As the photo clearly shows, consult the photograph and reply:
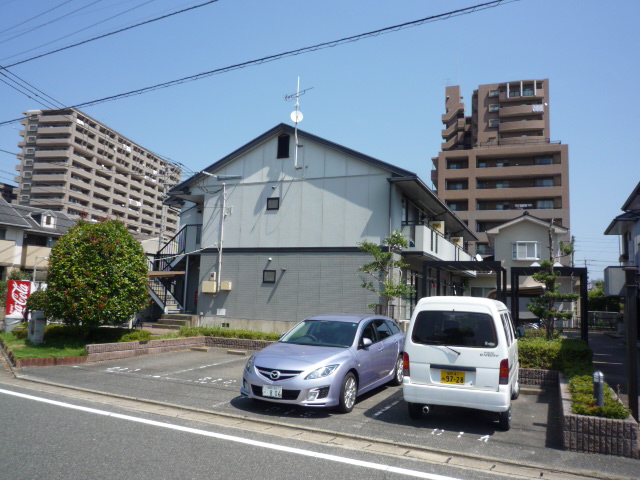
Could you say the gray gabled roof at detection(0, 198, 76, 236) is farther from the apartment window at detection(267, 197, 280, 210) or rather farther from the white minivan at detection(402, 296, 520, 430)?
the white minivan at detection(402, 296, 520, 430)

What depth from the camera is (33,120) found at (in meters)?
66.0

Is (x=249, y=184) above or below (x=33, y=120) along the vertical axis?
below

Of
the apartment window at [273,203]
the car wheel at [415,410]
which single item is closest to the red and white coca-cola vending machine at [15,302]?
the apartment window at [273,203]

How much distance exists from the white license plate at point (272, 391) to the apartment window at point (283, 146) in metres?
13.4

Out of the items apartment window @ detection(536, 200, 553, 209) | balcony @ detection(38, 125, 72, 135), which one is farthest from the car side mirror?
balcony @ detection(38, 125, 72, 135)

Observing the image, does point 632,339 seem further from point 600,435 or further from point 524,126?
point 524,126

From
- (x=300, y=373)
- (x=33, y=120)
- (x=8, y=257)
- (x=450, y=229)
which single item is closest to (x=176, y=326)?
(x=300, y=373)

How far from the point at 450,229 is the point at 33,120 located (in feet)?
206

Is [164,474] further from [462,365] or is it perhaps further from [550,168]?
[550,168]

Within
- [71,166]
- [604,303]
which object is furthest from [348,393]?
[71,166]

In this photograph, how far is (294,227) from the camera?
1870 centimetres

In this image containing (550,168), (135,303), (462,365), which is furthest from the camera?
(550,168)

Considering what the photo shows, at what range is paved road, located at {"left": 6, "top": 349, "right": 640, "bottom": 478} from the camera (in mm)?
5605

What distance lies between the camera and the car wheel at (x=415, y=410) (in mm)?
6977
